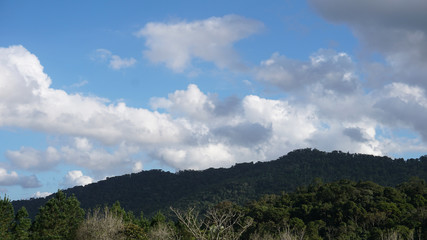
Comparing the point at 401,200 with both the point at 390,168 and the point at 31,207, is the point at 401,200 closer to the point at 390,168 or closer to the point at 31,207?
the point at 390,168

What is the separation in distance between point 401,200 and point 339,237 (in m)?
20.8

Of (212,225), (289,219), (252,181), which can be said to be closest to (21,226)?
(212,225)

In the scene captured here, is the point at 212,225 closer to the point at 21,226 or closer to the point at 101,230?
the point at 101,230

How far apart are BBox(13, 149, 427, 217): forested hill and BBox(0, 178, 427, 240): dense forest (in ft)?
183

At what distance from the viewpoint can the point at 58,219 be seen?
176 ft

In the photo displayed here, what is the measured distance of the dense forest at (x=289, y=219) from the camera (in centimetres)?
4909

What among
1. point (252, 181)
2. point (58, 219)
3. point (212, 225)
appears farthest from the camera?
point (252, 181)

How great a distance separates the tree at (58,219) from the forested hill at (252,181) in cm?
8462

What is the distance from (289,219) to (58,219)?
36.3 meters

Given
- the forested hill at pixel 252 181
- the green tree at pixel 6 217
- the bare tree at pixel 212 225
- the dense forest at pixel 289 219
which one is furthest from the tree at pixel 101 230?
the forested hill at pixel 252 181

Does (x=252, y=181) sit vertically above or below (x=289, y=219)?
above

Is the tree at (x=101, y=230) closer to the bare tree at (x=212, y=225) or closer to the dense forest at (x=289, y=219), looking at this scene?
the dense forest at (x=289, y=219)

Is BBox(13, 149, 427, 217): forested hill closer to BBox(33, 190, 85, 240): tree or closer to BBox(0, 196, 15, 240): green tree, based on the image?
BBox(33, 190, 85, 240): tree

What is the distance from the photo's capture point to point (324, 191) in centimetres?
8288
